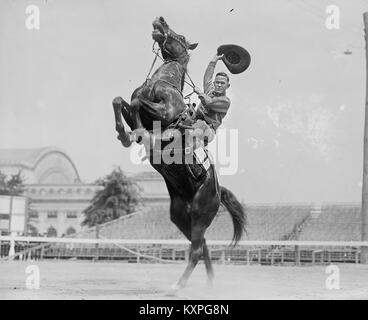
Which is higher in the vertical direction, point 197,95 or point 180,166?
point 197,95

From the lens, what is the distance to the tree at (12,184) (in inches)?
1837

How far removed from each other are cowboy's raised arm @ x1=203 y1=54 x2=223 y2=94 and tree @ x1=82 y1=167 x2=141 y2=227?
33.3m

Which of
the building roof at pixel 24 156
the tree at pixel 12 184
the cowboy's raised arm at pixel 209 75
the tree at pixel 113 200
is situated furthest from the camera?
the building roof at pixel 24 156

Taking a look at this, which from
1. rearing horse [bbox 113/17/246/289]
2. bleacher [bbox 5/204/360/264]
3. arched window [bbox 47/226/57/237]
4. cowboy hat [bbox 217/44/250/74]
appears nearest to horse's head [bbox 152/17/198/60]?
rearing horse [bbox 113/17/246/289]

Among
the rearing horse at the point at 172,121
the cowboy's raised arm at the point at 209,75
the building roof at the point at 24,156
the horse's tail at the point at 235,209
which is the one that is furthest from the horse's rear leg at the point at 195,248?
the building roof at the point at 24,156

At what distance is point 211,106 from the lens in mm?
10250

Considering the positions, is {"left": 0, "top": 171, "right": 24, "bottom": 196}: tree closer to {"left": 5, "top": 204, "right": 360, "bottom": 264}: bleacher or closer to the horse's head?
{"left": 5, "top": 204, "right": 360, "bottom": 264}: bleacher

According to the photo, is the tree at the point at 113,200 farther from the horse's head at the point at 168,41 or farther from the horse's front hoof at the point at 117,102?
the horse's front hoof at the point at 117,102

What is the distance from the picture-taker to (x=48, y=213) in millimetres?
61281

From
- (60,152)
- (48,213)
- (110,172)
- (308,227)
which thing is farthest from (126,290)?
(48,213)

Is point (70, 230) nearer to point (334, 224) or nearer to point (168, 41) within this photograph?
point (334, 224)

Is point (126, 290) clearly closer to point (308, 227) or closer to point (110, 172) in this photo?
point (308, 227)

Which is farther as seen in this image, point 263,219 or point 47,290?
point 263,219
